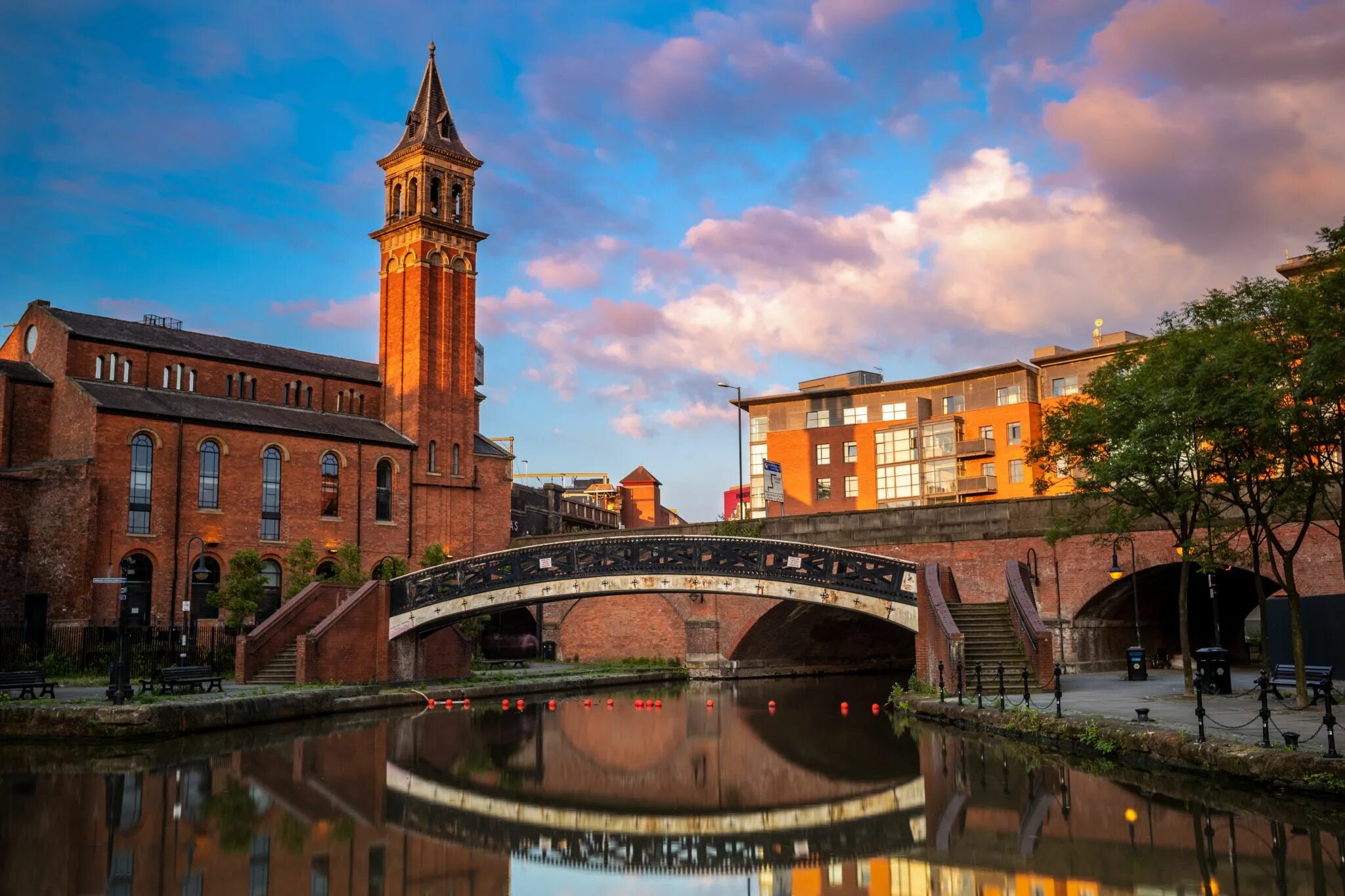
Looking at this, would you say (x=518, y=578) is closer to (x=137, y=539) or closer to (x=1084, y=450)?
(x=1084, y=450)

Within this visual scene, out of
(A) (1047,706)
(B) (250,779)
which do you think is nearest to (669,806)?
(B) (250,779)

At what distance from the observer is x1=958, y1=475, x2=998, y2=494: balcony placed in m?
69.6

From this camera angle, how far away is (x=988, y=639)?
86.2 feet

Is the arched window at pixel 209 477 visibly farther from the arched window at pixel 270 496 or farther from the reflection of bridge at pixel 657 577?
the reflection of bridge at pixel 657 577

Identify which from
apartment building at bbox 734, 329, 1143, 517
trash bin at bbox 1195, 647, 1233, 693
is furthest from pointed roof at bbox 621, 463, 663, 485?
trash bin at bbox 1195, 647, 1233, 693

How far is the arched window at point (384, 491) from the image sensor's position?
50875 mm

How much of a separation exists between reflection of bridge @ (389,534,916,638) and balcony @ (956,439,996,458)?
42.6m

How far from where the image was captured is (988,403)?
71688 millimetres

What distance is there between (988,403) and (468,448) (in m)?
33.8

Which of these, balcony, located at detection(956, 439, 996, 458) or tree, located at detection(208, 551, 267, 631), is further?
balcony, located at detection(956, 439, 996, 458)

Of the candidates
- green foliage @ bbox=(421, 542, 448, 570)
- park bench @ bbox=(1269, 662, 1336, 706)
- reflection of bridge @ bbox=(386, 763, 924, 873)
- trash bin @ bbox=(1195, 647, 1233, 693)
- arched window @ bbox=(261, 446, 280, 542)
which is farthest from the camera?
arched window @ bbox=(261, 446, 280, 542)

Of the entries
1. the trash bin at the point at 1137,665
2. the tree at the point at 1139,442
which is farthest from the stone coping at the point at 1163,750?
the trash bin at the point at 1137,665

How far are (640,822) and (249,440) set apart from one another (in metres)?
38.2

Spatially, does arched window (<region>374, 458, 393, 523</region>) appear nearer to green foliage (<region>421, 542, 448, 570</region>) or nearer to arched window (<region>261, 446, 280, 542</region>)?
arched window (<region>261, 446, 280, 542</region>)
